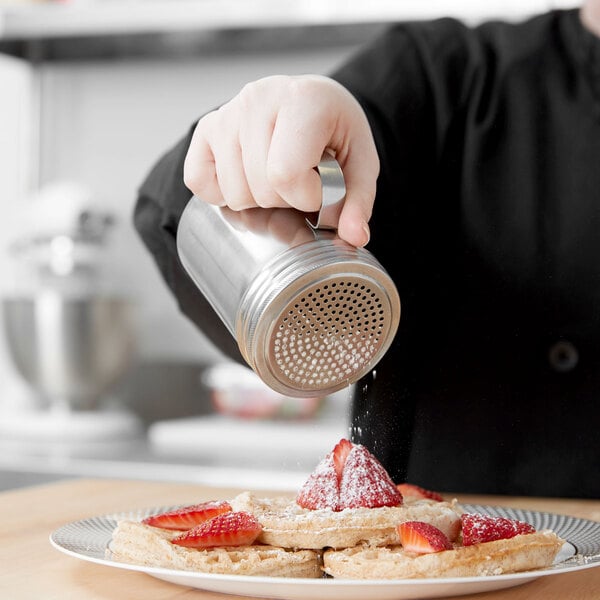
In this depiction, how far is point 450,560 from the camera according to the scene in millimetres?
697

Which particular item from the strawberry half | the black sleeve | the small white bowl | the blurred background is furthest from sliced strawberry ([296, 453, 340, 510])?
the small white bowl

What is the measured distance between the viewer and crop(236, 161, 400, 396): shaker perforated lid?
0.76m

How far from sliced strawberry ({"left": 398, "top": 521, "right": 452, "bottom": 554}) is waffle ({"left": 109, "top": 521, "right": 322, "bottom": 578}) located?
0.07 metres

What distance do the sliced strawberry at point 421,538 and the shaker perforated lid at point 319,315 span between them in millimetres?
139

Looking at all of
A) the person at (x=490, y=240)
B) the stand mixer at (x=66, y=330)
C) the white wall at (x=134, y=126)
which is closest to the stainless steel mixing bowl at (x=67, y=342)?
the stand mixer at (x=66, y=330)

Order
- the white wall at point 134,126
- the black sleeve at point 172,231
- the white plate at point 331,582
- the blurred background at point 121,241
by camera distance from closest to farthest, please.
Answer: the white plate at point 331,582, the black sleeve at point 172,231, the blurred background at point 121,241, the white wall at point 134,126

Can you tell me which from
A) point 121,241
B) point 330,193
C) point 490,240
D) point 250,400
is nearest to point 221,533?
point 330,193

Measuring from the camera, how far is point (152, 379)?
2455 millimetres

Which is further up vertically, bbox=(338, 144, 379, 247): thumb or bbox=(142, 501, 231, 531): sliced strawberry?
bbox=(338, 144, 379, 247): thumb

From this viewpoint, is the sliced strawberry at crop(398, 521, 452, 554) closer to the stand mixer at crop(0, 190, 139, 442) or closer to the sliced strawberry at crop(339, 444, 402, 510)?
the sliced strawberry at crop(339, 444, 402, 510)

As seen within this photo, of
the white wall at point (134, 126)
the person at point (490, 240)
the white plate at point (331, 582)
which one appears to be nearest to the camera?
the white plate at point (331, 582)

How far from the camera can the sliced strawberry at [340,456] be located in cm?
85

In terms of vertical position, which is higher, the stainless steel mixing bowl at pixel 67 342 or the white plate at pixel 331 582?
the white plate at pixel 331 582

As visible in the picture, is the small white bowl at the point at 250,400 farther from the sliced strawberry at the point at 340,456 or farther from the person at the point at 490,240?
the sliced strawberry at the point at 340,456
